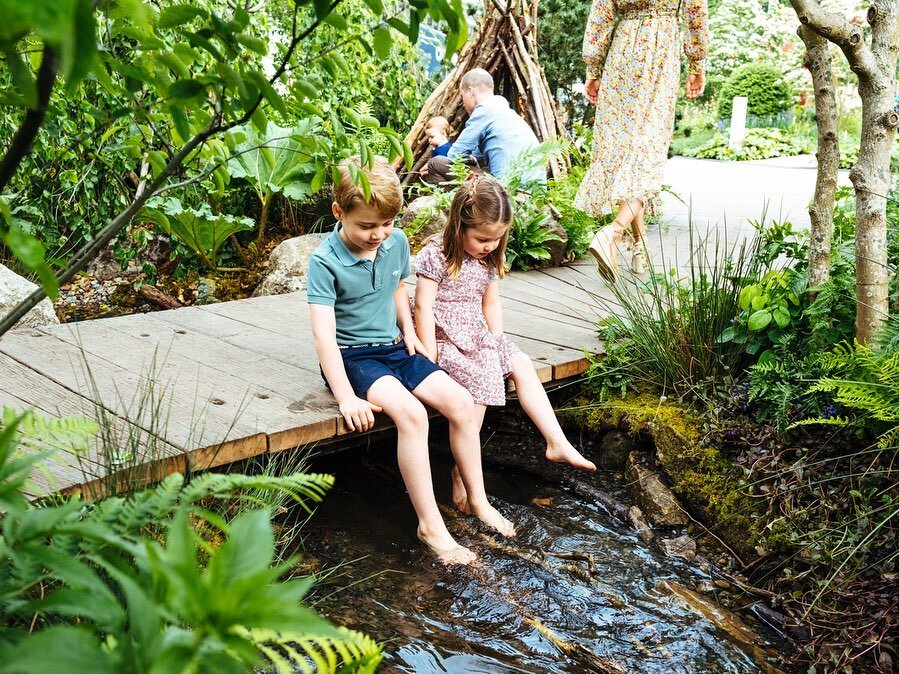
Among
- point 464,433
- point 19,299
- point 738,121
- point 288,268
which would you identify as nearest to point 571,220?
point 288,268

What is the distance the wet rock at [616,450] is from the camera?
12.1 ft

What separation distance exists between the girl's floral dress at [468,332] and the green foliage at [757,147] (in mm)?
15290

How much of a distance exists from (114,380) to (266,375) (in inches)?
23.7

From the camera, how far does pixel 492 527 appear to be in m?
3.12

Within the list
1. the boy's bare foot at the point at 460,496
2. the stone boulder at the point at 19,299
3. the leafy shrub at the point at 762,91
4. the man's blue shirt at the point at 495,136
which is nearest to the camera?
the boy's bare foot at the point at 460,496

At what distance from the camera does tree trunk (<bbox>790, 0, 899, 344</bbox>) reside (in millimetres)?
2910

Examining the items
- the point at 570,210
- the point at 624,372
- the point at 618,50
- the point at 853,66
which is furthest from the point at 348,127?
the point at 853,66

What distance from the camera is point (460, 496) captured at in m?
3.30

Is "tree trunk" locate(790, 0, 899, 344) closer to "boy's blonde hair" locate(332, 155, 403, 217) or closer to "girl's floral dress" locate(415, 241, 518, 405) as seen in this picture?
"girl's floral dress" locate(415, 241, 518, 405)

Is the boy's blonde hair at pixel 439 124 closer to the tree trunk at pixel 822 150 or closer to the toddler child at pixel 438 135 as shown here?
the toddler child at pixel 438 135

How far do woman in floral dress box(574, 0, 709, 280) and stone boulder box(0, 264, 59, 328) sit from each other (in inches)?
127

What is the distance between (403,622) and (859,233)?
2120mm

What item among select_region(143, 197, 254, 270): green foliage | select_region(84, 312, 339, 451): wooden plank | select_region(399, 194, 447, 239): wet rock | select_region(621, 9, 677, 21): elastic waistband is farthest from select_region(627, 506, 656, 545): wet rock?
select_region(621, 9, 677, 21): elastic waistband

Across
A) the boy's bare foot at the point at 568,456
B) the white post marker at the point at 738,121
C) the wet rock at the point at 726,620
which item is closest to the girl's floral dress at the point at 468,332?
the boy's bare foot at the point at 568,456
